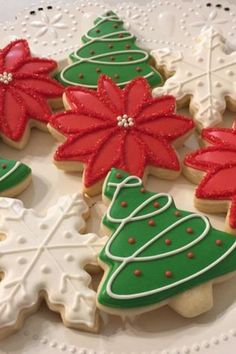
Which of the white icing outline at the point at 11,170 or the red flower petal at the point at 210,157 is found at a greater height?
the white icing outline at the point at 11,170

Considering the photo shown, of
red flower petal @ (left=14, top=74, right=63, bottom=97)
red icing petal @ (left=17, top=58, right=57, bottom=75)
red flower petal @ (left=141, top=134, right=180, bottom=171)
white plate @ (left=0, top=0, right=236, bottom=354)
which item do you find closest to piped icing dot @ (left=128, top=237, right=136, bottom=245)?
A: white plate @ (left=0, top=0, right=236, bottom=354)

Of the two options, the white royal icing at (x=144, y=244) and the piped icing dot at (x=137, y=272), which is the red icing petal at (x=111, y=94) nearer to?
the white royal icing at (x=144, y=244)

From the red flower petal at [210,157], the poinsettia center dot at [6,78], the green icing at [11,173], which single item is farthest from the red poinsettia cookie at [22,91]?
the red flower petal at [210,157]

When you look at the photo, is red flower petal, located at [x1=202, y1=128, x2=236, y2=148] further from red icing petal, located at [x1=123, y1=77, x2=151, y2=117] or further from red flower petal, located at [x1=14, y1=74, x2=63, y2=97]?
red flower petal, located at [x1=14, y1=74, x2=63, y2=97]

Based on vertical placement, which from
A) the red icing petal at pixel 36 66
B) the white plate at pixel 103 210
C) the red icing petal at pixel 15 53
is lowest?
the white plate at pixel 103 210

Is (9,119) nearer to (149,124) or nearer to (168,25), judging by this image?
(149,124)

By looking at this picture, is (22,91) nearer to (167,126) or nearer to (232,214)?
(167,126)

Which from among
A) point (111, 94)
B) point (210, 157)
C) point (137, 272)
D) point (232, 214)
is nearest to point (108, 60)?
point (111, 94)
